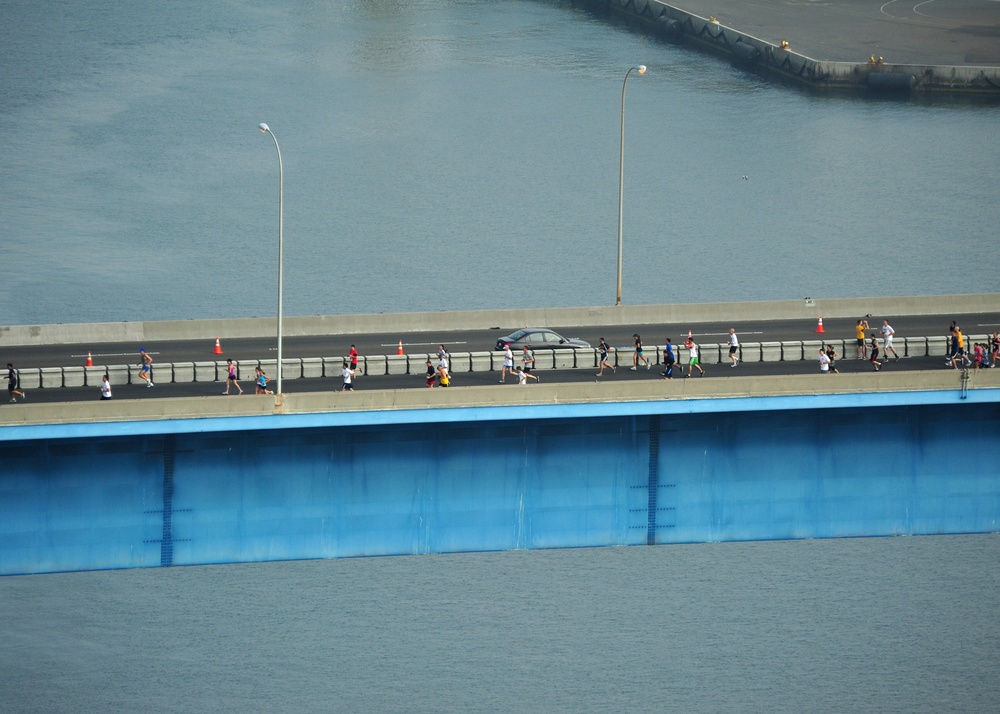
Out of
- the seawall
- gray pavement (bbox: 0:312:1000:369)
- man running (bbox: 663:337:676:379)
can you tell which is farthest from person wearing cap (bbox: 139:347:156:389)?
the seawall

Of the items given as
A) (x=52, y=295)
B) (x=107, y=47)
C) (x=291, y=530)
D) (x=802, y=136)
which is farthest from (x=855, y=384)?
(x=107, y=47)

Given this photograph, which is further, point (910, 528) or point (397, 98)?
point (397, 98)

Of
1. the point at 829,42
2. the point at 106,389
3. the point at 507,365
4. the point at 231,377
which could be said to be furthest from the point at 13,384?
the point at 829,42

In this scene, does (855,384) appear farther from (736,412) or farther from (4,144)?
(4,144)

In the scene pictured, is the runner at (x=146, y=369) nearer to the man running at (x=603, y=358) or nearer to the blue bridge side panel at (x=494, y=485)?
the blue bridge side panel at (x=494, y=485)

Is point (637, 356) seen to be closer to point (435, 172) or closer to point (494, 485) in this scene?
point (494, 485)

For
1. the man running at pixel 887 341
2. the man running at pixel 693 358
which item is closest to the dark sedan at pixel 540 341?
the man running at pixel 693 358
